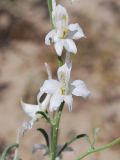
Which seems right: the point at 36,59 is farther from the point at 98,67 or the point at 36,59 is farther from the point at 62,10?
the point at 62,10

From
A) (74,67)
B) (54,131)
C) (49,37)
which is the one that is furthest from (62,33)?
(74,67)

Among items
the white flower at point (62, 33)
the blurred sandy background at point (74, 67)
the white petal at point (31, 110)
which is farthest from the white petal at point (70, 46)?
the blurred sandy background at point (74, 67)

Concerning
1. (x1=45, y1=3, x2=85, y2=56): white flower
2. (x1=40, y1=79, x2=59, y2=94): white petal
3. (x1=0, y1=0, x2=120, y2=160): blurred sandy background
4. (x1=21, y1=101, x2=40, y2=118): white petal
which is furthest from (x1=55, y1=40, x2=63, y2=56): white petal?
(x1=0, y1=0, x2=120, y2=160): blurred sandy background

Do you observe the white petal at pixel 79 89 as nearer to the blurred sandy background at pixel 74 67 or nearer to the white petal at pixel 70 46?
the white petal at pixel 70 46

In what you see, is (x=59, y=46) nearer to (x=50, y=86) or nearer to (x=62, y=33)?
(x=62, y=33)

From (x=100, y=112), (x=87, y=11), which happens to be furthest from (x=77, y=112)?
(x=87, y=11)

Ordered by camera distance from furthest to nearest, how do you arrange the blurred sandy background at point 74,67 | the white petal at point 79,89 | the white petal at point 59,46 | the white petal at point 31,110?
the blurred sandy background at point 74,67 → the white petal at point 31,110 → the white petal at point 79,89 → the white petal at point 59,46

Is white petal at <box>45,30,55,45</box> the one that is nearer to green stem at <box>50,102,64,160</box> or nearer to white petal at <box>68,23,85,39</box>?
white petal at <box>68,23,85,39</box>
